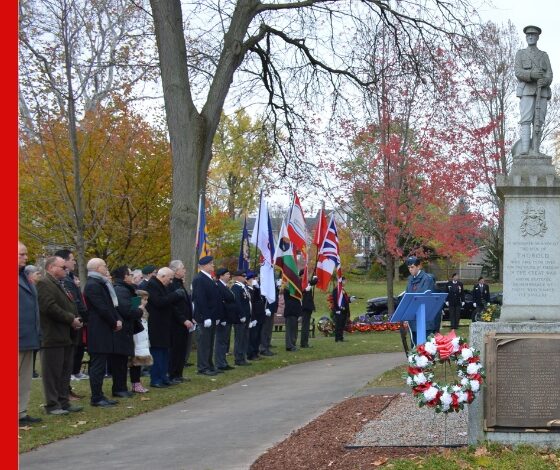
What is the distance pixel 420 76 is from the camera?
19.6m

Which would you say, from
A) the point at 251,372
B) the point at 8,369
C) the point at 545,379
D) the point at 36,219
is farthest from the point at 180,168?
the point at 8,369

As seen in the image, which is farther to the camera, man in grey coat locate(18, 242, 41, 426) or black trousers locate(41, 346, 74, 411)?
black trousers locate(41, 346, 74, 411)

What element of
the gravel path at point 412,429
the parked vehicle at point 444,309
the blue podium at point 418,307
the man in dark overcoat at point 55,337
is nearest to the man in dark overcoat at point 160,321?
the man in dark overcoat at point 55,337

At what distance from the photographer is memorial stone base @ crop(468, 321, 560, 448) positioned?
311 inches

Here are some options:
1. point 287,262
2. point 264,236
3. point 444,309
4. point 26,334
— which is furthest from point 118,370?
point 444,309

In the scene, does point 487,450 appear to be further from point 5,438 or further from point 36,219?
point 36,219

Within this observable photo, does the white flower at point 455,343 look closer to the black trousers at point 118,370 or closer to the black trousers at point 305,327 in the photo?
the black trousers at point 118,370

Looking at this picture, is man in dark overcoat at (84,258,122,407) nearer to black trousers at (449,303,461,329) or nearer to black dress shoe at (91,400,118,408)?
black dress shoe at (91,400,118,408)

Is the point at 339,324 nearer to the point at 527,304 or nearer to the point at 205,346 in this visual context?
the point at 205,346

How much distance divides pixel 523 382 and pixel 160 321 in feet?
22.5

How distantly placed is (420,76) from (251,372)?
27.6 ft

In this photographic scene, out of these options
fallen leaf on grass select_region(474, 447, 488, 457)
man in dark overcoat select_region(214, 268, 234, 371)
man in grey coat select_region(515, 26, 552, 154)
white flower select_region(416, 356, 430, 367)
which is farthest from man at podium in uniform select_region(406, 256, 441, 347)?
white flower select_region(416, 356, 430, 367)

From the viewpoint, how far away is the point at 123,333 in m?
12.0

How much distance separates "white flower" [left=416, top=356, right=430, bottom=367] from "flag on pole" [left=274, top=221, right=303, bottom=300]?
11381 mm
